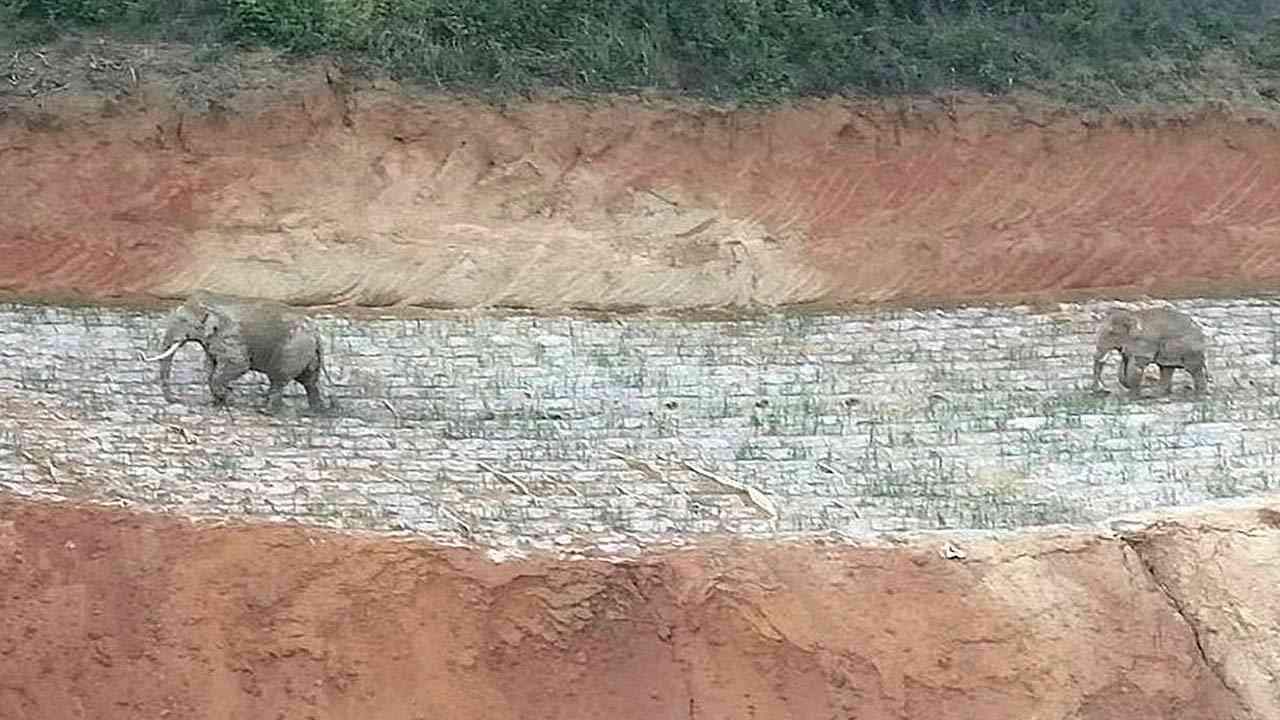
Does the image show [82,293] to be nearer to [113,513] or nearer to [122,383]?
[122,383]

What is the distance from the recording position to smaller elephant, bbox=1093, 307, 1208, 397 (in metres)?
14.0

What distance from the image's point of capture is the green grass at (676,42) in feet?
62.5

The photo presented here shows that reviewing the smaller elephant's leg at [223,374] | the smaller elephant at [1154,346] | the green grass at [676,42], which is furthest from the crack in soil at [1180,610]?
the green grass at [676,42]

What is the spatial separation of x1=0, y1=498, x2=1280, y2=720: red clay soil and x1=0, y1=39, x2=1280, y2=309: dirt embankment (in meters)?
7.40

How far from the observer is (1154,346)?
46.1 ft

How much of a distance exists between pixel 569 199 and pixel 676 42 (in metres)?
2.45

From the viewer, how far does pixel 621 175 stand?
18672 mm

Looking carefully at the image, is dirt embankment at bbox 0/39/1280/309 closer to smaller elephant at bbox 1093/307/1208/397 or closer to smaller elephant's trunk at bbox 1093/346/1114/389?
smaller elephant's trunk at bbox 1093/346/1114/389

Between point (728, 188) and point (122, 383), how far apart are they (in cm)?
724

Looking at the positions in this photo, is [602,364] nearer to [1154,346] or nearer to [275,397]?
[275,397]

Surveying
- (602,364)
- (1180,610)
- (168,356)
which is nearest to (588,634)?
(1180,610)

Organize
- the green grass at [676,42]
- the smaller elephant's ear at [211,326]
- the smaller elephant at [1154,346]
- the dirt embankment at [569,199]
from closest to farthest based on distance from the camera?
1. the smaller elephant's ear at [211,326]
2. the smaller elephant at [1154,346]
3. the dirt embankment at [569,199]
4. the green grass at [676,42]

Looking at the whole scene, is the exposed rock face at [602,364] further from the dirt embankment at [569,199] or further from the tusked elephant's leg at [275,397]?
the tusked elephant's leg at [275,397]

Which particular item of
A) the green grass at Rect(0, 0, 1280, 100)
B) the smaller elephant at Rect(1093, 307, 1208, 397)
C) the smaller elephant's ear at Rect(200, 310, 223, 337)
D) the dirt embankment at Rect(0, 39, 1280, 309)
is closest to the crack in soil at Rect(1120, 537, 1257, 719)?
the smaller elephant at Rect(1093, 307, 1208, 397)
